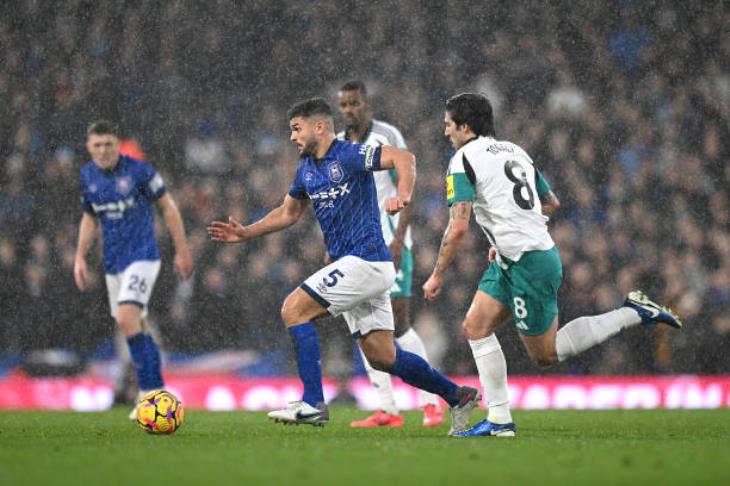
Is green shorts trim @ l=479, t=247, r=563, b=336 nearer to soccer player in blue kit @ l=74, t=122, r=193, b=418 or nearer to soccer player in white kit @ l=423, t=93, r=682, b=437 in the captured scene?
soccer player in white kit @ l=423, t=93, r=682, b=437

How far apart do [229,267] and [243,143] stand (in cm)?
189

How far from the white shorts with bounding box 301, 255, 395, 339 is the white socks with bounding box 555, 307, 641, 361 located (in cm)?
103

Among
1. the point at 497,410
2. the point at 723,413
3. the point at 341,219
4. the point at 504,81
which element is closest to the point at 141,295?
the point at 341,219

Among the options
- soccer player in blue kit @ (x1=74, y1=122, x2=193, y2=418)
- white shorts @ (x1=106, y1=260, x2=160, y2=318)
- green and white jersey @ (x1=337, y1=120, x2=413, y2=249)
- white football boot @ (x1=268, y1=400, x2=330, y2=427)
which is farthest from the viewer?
soccer player in blue kit @ (x1=74, y1=122, x2=193, y2=418)

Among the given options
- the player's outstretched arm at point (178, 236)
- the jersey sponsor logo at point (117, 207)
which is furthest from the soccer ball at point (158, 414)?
the jersey sponsor logo at point (117, 207)

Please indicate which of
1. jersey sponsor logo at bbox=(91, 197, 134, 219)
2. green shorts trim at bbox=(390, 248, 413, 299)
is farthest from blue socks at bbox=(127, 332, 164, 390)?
green shorts trim at bbox=(390, 248, 413, 299)

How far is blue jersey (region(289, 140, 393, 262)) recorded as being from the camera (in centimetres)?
698

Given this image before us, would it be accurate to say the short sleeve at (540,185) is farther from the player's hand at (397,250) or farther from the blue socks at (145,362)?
the blue socks at (145,362)

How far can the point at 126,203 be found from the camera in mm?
9664

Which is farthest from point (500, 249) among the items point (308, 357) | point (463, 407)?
point (308, 357)

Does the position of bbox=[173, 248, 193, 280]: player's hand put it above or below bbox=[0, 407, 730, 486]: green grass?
above

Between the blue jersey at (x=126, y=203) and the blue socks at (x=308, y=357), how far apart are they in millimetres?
3111

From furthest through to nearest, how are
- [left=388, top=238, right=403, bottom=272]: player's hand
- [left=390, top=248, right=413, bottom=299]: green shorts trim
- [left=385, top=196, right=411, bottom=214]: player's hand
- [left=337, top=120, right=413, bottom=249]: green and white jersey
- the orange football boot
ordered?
[left=390, top=248, right=413, bottom=299]: green shorts trim
[left=337, top=120, right=413, bottom=249]: green and white jersey
[left=388, top=238, right=403, bottom=272]: player's hand
the orange football boot
[left=385, top=196, right=411, bottom=214]: player's hand

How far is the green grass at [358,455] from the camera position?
4.57m
